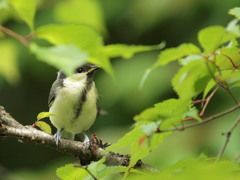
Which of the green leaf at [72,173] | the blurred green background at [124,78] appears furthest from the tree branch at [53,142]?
the blurred green background at [124,78]

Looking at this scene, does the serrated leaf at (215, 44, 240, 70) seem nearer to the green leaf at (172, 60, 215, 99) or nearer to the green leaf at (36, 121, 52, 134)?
the green leaf at (172, 60, 215, 99)

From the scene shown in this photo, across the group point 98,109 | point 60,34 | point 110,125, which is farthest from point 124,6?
point 60,34

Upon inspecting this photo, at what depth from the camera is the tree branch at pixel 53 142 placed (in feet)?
8.41

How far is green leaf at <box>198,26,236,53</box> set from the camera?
4.61 feet

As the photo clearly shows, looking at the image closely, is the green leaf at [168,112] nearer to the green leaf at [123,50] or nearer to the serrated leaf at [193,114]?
the serrated leaf at [193,114]

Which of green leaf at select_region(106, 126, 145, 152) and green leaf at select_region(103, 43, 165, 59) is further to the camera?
green leaf at select_region(106, 126, 145, 152)

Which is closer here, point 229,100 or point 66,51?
point 66,51

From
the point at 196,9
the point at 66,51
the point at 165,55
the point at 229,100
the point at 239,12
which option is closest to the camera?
the point at 66,51

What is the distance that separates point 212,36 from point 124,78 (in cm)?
368

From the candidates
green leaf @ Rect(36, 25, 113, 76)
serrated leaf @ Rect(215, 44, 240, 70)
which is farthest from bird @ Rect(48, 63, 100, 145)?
green leaf @ Rect(36, 25, 113, 76)

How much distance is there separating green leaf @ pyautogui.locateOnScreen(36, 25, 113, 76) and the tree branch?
3.92 ft

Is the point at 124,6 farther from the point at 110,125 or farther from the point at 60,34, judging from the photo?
the point at 60,34

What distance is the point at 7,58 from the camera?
392 cm

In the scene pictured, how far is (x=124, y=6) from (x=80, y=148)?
340cm
